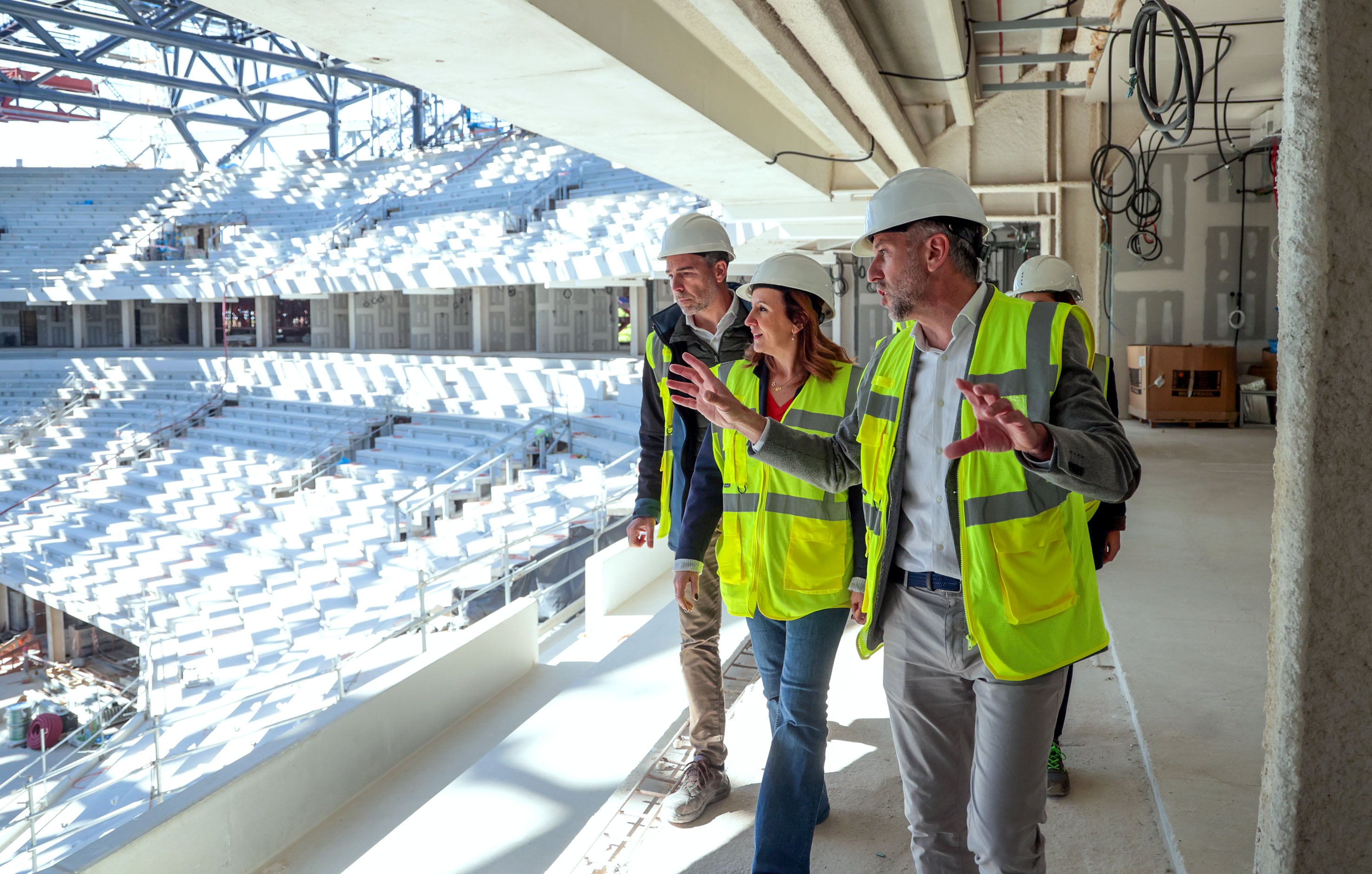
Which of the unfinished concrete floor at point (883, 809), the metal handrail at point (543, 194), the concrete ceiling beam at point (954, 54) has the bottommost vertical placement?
the unfinished concrete floor at point (883, 809)

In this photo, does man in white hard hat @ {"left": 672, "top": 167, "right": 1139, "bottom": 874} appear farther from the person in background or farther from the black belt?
the person in background

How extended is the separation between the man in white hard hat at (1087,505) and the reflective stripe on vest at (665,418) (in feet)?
3.85

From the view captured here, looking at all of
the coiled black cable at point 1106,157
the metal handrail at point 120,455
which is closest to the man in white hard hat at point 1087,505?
the coiled black cable at point 1106,157

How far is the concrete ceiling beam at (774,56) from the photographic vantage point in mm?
3078

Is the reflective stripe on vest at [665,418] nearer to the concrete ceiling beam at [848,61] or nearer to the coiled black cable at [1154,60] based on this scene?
the concrete ceiling beam at [848,61]

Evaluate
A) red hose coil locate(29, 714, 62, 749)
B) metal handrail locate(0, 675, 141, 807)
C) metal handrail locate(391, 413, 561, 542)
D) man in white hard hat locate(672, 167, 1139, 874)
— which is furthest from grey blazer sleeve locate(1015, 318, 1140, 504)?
red hose coil locate(29, 714, 62, 749)

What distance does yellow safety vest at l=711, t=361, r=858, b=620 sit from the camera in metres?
2.59

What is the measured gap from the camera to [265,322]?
31.0 meters

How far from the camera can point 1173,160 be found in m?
12.5

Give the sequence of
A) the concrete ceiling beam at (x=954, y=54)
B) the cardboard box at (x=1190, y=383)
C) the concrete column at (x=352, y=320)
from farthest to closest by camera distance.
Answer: the concrete column at (x=352, y=320)
the cardboard box at (x=1190, y=383)
the concrete ceiling beam at (x=954, y=54)

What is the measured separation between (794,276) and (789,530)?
2.35 feet

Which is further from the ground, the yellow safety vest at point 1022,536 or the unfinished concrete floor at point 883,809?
the yellow safety vest at point 1022,536

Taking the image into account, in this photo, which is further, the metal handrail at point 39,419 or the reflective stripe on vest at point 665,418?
the metal handrail at point 39,419

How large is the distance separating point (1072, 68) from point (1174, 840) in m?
5.70
